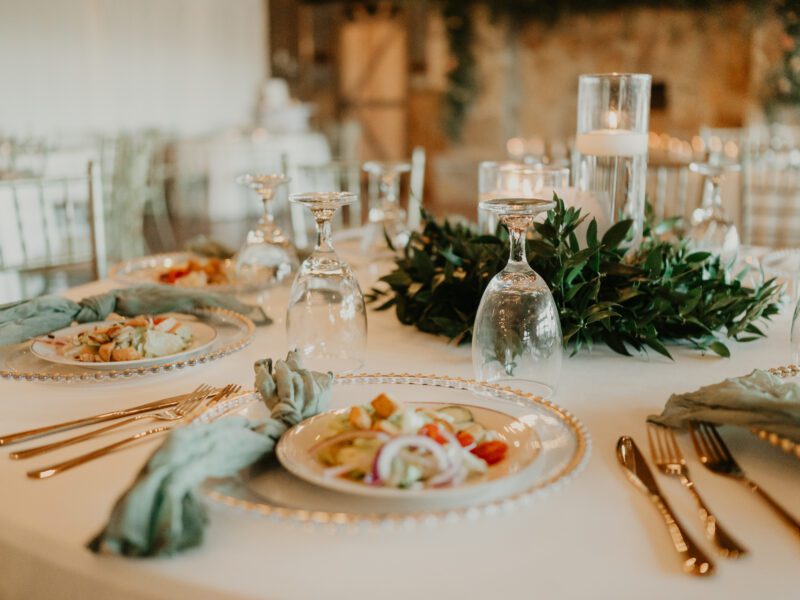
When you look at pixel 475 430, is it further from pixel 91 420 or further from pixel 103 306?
pixel 103 306

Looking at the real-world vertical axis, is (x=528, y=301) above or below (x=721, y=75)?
below

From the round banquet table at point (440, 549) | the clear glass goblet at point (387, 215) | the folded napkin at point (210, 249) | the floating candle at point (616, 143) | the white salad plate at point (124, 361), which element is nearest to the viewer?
the round banquet table at point (440, 549)

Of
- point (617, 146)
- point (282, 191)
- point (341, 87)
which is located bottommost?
point (282, 191)

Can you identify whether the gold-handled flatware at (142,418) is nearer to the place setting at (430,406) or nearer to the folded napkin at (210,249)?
the place setting at (430,406)

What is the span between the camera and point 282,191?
649cm

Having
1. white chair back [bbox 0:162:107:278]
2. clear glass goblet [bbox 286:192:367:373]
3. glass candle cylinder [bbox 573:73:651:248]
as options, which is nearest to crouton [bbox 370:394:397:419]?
clear glass goblet [bbox 286:192:367:373]

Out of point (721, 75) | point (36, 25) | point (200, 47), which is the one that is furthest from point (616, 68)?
point (36, 25)

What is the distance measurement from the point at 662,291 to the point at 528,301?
0.98ft

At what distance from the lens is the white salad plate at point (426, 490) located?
2.23ft

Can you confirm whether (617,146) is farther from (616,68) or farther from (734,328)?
(616,68)

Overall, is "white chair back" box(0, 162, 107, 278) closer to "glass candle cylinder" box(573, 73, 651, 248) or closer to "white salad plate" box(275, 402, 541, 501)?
"glass candle cylinder" box(573, 73, 651, 248)

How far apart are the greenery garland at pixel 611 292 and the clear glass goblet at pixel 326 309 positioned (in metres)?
0.15

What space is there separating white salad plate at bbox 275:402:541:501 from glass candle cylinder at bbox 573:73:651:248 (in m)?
0.66

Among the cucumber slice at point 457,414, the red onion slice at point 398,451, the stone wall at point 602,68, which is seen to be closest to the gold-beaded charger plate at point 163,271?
the cucumber slice at point 457,414
